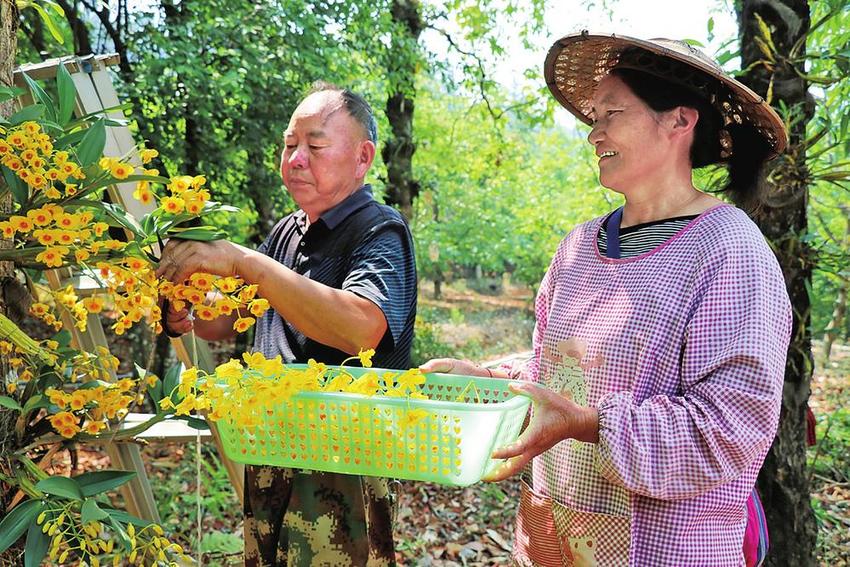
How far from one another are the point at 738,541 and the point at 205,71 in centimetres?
327

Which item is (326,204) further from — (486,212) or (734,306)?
(486,212)

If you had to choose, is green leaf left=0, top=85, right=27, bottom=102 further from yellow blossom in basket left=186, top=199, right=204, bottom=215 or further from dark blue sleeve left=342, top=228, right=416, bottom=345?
dark blue sleeve left=342, top=228, right=416, bottom=345

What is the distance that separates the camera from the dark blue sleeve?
1884 millimetres

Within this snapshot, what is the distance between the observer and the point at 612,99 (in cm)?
165

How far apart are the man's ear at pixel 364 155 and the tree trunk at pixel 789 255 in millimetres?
1348

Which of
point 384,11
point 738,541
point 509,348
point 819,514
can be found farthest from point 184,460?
point 509,348

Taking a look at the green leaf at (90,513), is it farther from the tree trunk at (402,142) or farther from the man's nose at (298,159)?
the tree trunk at (402,142)

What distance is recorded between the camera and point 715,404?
137cm

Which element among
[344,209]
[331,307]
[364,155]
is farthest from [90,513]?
[364,155]

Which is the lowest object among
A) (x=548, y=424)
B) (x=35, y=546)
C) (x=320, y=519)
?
(x=320, y=519)

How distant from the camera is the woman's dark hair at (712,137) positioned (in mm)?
1626

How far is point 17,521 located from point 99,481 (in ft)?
0.50

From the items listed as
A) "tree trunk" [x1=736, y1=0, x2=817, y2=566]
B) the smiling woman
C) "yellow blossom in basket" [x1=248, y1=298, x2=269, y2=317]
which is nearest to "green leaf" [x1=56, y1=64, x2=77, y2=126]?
"yellow blossom in basket" [x1=248, y1=298, x2=269, y2=317]

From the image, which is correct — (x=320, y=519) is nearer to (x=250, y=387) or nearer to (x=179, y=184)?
(x=250, y=387)
